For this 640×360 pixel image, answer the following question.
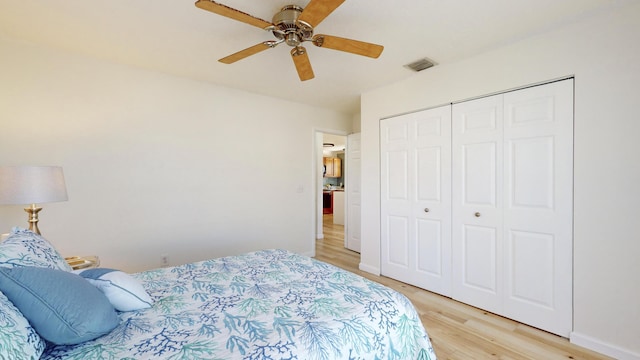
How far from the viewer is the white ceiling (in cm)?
183

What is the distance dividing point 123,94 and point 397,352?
3.21m

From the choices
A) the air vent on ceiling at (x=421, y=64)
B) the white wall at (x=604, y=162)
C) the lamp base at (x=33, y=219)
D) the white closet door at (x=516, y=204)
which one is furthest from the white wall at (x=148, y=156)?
the white wall at (x=604, y=162)

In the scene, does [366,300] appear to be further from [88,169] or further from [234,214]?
[88,169]

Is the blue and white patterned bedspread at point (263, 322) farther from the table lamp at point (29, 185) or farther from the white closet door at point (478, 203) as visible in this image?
the white closet door at point (478, 203)

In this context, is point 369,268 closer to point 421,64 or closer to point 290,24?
point 421,64

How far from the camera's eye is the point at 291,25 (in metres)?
1.75

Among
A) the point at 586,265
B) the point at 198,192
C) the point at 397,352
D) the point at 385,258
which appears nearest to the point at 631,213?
the point at 586,265

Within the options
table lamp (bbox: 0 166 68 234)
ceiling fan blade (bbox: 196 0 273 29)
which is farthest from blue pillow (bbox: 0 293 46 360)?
ceiling fan blade (bbox: 196 0 273 29)

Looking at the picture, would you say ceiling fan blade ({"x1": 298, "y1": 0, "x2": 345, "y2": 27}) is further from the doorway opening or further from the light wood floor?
the doorway opening

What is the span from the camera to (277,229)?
12.6 ft

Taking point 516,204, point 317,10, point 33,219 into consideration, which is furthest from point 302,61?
point 33,219

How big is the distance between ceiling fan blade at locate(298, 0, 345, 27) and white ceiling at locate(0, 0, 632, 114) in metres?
0.31

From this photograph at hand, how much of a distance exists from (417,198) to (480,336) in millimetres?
1378

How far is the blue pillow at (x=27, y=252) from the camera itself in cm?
109
